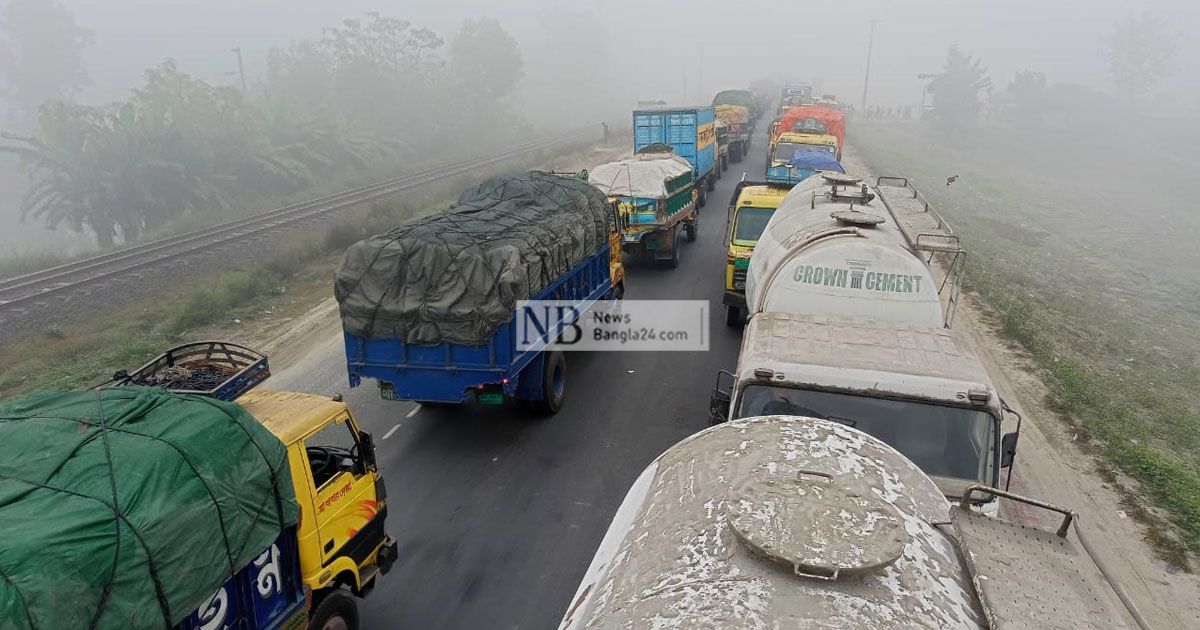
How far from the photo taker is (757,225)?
12.5 meters

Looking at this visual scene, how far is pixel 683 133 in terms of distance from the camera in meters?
23.8

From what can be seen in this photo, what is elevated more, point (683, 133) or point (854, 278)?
point (683, 133)

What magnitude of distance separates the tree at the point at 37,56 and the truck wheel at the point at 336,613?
72.3 metres

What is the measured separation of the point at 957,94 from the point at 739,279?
63711mm

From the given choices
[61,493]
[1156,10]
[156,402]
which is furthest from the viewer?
[1156,10]

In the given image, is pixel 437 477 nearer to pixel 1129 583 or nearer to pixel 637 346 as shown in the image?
pixel 637 346

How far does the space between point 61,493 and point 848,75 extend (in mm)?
170339

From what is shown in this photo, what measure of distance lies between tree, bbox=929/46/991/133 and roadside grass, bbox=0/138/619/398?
61679mm

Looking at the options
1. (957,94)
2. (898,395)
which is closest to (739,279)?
(898,395)

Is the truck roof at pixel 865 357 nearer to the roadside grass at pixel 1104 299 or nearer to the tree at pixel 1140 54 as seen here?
the roadside grass at pixel 1104 299

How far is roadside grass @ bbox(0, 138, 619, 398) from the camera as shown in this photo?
1160 centimetres

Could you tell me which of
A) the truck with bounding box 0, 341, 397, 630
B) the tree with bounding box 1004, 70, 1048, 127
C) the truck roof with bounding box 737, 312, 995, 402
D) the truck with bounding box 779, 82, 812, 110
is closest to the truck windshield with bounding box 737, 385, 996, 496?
the truck roof with bounding box 737, 312, 995, 402

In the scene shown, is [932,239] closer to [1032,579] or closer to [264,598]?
[1032,579]

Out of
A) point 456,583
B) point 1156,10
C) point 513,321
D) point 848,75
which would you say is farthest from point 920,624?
point 1156,10
